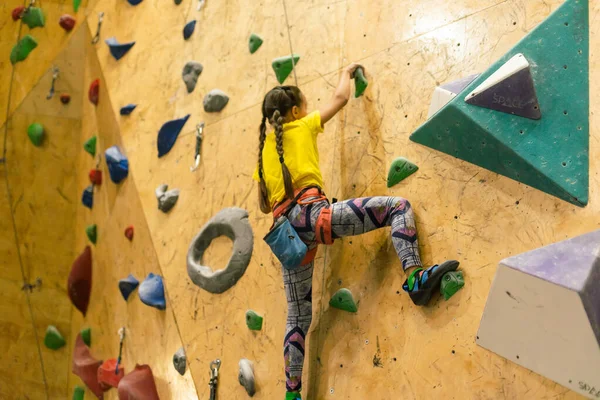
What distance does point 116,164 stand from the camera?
3924mm

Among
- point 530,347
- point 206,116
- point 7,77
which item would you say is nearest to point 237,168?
point 206,116

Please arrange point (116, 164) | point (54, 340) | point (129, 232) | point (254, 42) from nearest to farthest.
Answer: point (254, 42), point (129, 232), point (116, 164), point (54, 340)

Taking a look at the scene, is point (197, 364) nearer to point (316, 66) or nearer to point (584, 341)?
point (316, 66)

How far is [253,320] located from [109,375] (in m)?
1.23

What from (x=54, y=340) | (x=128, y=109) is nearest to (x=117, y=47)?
(x=128, y=109)

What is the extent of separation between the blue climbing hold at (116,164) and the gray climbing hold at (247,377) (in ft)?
4.82

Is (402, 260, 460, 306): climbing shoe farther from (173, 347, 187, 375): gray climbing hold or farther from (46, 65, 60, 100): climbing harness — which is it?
(46, 65, 60, 100): climbing harness

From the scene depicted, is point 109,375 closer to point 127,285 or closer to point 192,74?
point 127,285

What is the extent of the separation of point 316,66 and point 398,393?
1383 mm

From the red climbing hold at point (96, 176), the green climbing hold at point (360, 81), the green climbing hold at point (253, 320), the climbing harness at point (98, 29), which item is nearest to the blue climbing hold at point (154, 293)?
the green climbing hold at point (253, 320)

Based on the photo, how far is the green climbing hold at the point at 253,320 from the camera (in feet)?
9.63

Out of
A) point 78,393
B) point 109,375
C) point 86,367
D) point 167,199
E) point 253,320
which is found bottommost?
point 78,393

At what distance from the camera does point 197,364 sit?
10.5 feet

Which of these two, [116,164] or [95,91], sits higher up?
[95,91]
